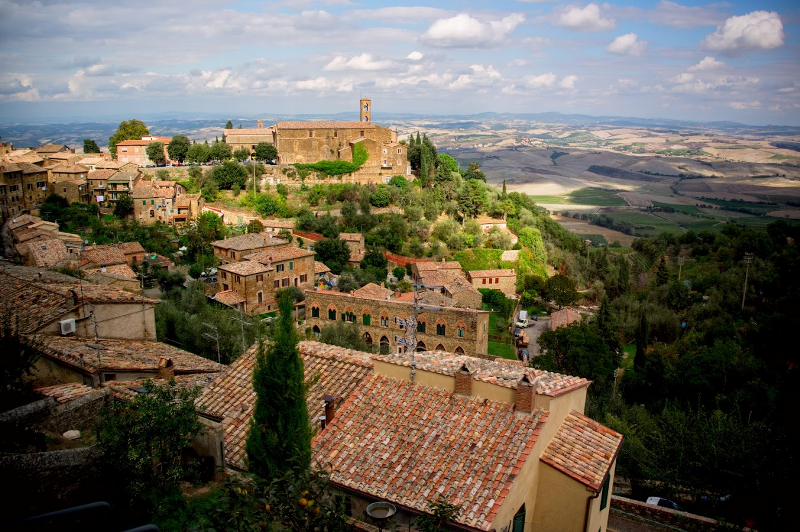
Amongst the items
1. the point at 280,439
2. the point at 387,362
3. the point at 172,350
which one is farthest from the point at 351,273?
the point at 280,439

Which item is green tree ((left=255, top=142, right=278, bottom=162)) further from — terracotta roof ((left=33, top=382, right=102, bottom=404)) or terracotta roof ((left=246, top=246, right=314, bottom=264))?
terracotta roof ((left=33, top=382, right=102, bottom=404))

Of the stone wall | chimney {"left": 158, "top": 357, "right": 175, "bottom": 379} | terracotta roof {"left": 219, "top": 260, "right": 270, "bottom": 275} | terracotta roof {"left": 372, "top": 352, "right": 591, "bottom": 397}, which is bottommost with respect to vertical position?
terracotta roof {"left": 219, "top": 260, "right": 270, "bottom": 275}

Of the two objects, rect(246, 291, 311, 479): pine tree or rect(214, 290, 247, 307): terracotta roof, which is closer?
rect(246, 291, 311, 479): pine tree

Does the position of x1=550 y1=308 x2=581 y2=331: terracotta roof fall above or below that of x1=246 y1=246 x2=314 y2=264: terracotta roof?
below

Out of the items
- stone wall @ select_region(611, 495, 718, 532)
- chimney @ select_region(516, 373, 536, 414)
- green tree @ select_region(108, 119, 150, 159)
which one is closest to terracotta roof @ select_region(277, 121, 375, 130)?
green tree @ select_region(108, 119, 150, 159)

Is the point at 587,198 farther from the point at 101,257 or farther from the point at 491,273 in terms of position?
the point at 101,257

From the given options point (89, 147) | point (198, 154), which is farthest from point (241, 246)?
point (89, 147)

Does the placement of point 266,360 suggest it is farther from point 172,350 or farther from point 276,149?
point 276,149
